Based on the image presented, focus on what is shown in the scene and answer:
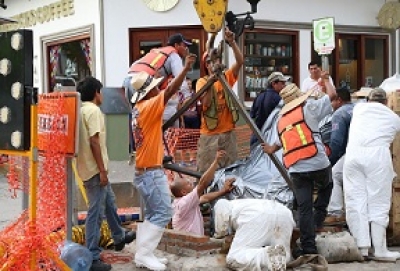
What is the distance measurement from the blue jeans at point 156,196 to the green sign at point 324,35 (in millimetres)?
4009

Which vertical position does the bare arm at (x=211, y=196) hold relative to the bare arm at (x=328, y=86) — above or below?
below

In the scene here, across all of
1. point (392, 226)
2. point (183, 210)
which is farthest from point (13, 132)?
point (392, 226)

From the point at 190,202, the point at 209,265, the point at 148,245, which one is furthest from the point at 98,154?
the point at 209,265

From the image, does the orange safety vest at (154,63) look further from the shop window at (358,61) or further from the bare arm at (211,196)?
the shop window at (358,61)

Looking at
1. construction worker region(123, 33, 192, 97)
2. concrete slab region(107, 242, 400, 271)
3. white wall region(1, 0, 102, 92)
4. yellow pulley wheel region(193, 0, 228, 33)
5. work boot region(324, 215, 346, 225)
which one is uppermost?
white wall region(1, 0, 102, 92)

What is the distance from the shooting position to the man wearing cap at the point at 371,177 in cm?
680

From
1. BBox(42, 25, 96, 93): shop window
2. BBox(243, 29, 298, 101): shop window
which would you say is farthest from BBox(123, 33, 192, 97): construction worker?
BBox(243, 29, 298, 101): shop window

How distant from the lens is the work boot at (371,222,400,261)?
264 inches

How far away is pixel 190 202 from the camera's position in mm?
6637

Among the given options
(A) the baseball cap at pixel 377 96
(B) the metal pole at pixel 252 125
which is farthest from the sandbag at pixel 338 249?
(A) the baseball cap at pixel 377 96

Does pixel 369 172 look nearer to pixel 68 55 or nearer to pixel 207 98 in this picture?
pixel 207 98

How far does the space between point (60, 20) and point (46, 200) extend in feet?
29.7

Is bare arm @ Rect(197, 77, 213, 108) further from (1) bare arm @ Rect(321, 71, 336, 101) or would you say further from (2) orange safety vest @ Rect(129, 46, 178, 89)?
(1) bare arm @ Rect(321, 71, 336, 101)

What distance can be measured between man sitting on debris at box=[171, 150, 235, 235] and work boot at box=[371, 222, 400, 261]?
5.80 feet
